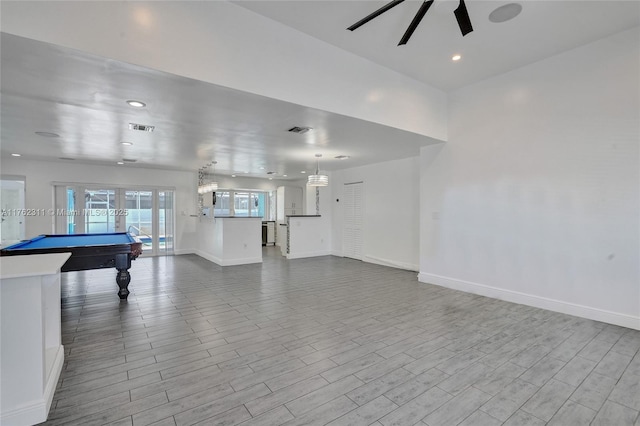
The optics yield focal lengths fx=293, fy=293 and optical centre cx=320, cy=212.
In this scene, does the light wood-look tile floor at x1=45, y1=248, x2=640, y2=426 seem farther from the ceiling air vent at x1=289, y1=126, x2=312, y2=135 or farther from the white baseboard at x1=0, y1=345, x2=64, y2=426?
the ceiling air vent at x1=289, y1=126, x2=312, y2=135

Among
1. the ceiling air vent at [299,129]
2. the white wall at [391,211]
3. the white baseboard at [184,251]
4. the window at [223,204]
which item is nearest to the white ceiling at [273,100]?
the ceiling air vent at [299,129]

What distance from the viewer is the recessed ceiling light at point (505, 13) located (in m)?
2.87

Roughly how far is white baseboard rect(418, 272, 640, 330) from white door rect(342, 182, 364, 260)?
9.06ft

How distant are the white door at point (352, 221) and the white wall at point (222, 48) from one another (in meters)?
3.91

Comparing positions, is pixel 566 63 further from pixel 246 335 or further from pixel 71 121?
pixel 71 121

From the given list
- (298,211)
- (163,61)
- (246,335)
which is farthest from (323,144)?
(298,211)

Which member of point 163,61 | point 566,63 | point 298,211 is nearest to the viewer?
point 163,61

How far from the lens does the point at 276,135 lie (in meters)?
4.68

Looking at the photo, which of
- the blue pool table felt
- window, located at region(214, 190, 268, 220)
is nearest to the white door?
window, located at region(214, 190, 268, 220)

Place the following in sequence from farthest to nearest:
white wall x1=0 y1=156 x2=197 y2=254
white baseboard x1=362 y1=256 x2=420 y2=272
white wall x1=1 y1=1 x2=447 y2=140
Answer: white wall x1=0 y1=156 x2=197 y2=254 < white baseboard x1=362 y1=256 x2=420 y2=272 < white wall x1=1 y1=1 x2=447 y2=140

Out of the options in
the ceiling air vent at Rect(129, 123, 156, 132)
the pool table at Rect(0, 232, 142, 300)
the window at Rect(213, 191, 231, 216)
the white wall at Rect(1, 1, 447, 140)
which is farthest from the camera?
the window at Rect(213, 191, 231, 216)

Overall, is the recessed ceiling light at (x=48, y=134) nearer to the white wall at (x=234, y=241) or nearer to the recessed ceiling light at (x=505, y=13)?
the white wall at (x=234, y=241)

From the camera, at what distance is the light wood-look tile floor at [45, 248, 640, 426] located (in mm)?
1964

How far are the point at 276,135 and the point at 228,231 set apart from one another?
11.1ft
